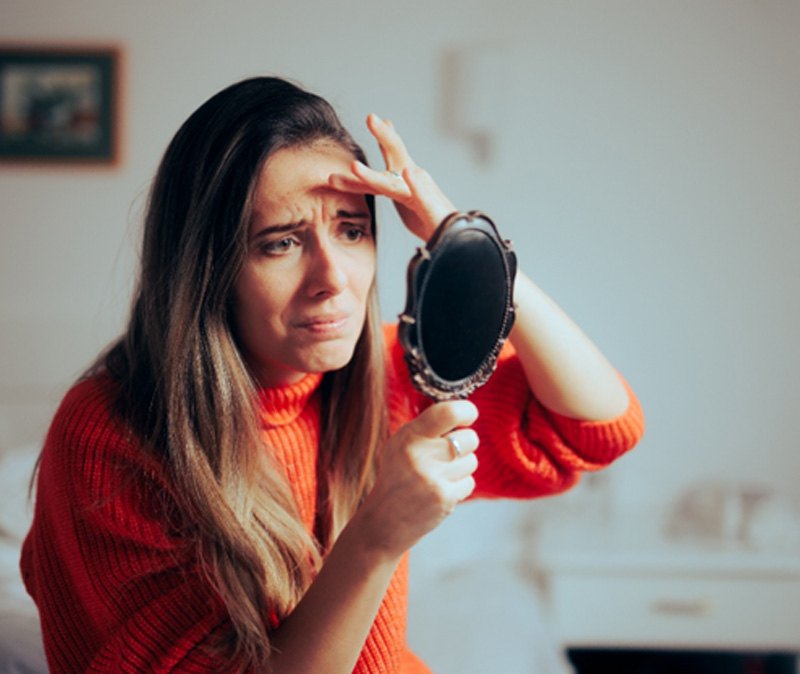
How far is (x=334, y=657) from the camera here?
0.90 m

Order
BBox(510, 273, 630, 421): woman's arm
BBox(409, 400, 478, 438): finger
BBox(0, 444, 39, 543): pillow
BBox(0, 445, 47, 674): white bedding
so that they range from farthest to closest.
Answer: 1. BBox(0, 444, 39, 543): pillow
2. BBox(0, 445, 47, 674): white bedding
3. BBox(510, 273, 630, 421): woman's arm
4. BBox(409, 400, 478, 438): finger

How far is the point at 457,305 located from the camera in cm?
80

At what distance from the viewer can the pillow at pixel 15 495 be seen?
1861 mm

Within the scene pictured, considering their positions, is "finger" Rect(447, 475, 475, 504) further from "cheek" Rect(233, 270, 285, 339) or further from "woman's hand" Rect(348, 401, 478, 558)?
"cheek" Rect(233, 270, 285, 339)

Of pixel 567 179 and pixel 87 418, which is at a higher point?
pixel 567 179

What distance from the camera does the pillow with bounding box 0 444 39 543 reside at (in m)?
1.86

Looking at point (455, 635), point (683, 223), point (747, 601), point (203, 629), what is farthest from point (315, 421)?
point (683, 223)

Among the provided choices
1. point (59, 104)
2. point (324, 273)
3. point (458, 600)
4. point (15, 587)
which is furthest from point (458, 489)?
point (59, 104)

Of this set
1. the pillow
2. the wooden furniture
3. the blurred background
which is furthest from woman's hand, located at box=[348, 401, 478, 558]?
the blurred background

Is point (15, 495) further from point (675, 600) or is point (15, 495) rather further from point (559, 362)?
point (675, 600)

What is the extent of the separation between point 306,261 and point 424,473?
11.3 inches

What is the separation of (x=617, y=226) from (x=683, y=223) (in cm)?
18

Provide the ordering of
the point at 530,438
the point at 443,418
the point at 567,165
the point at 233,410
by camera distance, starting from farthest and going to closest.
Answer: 1. the point at 567,165
2. the point at 530,438
3. the point at 233,410
4. the point at 443,418

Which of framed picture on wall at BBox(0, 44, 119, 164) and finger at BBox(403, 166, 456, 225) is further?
framed picture on wall at BBox(0, 44, 119, 164)
